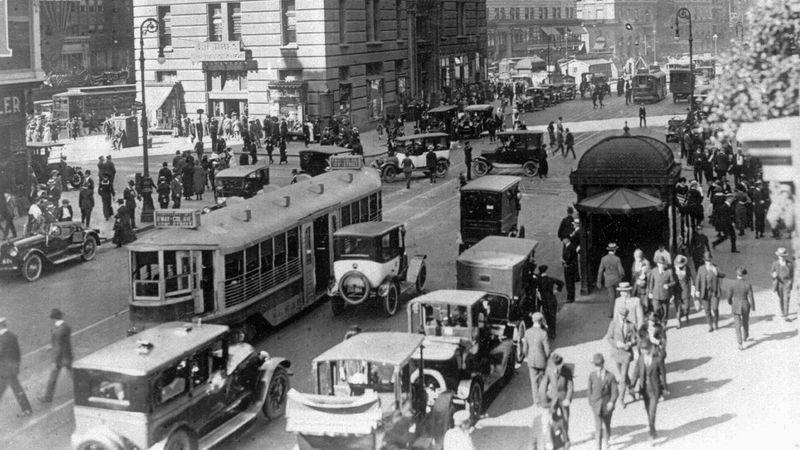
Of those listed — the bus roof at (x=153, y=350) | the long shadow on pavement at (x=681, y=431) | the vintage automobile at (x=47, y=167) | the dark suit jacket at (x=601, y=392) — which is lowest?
the long shadow on pavement at (x=681, y=431)

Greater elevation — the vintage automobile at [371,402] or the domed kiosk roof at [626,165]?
the domed kiosk roof at [626,165]

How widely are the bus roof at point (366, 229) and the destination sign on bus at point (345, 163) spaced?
4.36 metres

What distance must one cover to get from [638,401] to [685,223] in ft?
44.7

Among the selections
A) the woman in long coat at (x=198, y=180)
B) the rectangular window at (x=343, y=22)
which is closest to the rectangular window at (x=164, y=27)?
the rectangular window at (x=343, y=22)

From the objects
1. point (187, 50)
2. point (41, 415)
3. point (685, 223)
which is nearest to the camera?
point (41, 415)

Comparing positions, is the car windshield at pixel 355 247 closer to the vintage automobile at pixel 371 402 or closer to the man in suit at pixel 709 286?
the vintage automobile at pixel 371 402

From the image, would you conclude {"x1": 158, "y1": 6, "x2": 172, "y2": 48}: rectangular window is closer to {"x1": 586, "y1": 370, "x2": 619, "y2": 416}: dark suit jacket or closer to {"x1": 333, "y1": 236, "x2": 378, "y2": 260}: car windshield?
{"x1": 333, "y1": 236, "x2": 378, "y2": 260}: car windshield

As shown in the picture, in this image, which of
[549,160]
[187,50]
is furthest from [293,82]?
[549,160]

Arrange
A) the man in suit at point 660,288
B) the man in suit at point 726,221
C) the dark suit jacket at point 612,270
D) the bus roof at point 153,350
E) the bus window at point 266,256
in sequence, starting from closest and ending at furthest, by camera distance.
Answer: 1. the bus roof at point 153,350
2. the man in suit at point 660,288
3. the bus window at point 266,256
4. the dark suit jacket at point 612,270
5. the man in suit at point 726,221

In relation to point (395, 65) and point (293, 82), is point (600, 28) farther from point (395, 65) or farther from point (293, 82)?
point (293, 82)

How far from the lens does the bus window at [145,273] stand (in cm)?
1778

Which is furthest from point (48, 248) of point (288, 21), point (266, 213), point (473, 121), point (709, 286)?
point (473, 121)

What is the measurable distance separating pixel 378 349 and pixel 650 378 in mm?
4027

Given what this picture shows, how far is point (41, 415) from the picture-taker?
15648mm
